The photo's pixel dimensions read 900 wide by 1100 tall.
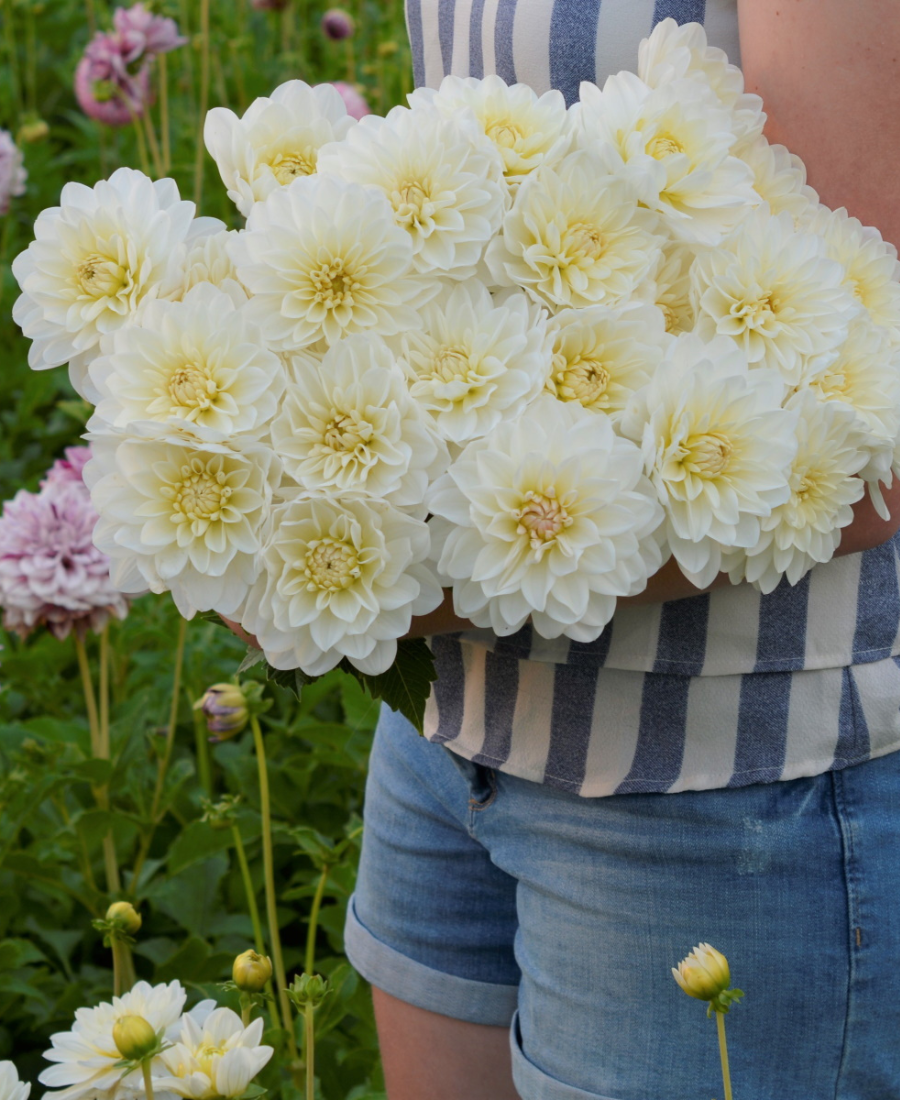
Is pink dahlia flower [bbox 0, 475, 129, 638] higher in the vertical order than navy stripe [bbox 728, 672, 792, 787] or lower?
lower

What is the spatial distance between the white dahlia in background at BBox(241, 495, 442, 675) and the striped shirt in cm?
17

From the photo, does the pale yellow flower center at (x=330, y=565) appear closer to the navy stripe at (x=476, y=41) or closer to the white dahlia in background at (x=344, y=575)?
the white dahlia in background at (x=344, y=575)

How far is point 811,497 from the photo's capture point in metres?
0.72

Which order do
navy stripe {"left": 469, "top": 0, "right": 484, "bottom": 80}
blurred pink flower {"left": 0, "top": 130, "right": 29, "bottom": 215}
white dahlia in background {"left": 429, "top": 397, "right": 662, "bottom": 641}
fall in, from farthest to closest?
blurred pink flower {"left": 0, "top": 130, "right": 29, "bottom": 215} → navy stripe {"left": 469, "top": 0, "right": 484, "bottom": 80} → white dahlia in background {"left": 429, "top": 397, "right": 662, "bottom": 641}

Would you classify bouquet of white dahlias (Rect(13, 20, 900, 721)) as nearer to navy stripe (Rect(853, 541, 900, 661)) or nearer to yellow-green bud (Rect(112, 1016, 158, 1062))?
navy stripe (Rect(853, 541, 900, 661))

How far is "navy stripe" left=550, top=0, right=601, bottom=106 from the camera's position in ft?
2.71

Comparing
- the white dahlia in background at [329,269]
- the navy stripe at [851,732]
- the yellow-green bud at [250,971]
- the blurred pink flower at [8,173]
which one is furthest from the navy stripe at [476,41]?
the blurred pink flower at [8,173]

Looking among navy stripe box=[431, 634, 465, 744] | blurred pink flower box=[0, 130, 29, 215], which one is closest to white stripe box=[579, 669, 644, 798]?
navy stripe box=[431, 634, 465, 744]

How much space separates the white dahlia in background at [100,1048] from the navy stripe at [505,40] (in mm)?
619

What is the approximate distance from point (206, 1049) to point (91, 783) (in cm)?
96

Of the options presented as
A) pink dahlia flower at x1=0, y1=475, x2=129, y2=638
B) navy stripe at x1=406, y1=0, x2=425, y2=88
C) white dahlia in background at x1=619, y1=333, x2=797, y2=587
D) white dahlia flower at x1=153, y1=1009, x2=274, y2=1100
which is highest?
navy stripe at x1=406, y1=0, x2=425, y2=88

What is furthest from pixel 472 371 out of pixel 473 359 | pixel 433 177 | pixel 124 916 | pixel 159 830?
pixel 159 830

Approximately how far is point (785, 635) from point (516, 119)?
354 millimetres

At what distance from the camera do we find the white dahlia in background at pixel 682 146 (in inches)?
28.3
